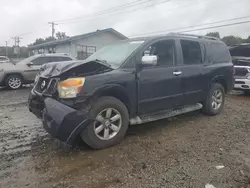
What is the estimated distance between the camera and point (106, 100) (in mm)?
4008

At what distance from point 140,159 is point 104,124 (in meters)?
0.81

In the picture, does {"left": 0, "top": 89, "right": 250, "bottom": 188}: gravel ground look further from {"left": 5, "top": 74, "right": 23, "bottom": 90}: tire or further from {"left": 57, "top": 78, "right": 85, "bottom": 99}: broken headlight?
{"left": 5, "top": 74, "right": 23, "bottom": 90}: tire

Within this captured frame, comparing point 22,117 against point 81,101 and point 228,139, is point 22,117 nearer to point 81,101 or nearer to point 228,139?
point 81,101

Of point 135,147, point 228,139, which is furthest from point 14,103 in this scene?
point 228,139

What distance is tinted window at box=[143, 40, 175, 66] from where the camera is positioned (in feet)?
16.0

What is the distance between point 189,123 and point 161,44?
6.25 ft

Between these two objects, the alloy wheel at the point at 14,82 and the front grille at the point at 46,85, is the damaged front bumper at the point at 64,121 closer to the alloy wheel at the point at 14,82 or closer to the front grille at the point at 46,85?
the front grille at the point at 46,85

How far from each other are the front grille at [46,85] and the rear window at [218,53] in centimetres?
391

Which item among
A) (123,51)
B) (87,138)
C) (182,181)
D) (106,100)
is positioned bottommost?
(182,181)

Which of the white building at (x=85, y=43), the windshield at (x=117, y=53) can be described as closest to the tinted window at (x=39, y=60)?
the windshield at (x=117, y=53)

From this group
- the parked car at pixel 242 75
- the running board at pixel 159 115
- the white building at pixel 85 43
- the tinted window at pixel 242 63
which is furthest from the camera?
the white building at pixel 85 43

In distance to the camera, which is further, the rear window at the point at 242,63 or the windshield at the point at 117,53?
the rear window at the point at 242,63

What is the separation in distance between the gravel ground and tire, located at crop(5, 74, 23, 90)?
21.3 ft

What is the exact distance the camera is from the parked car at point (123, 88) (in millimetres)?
3750
